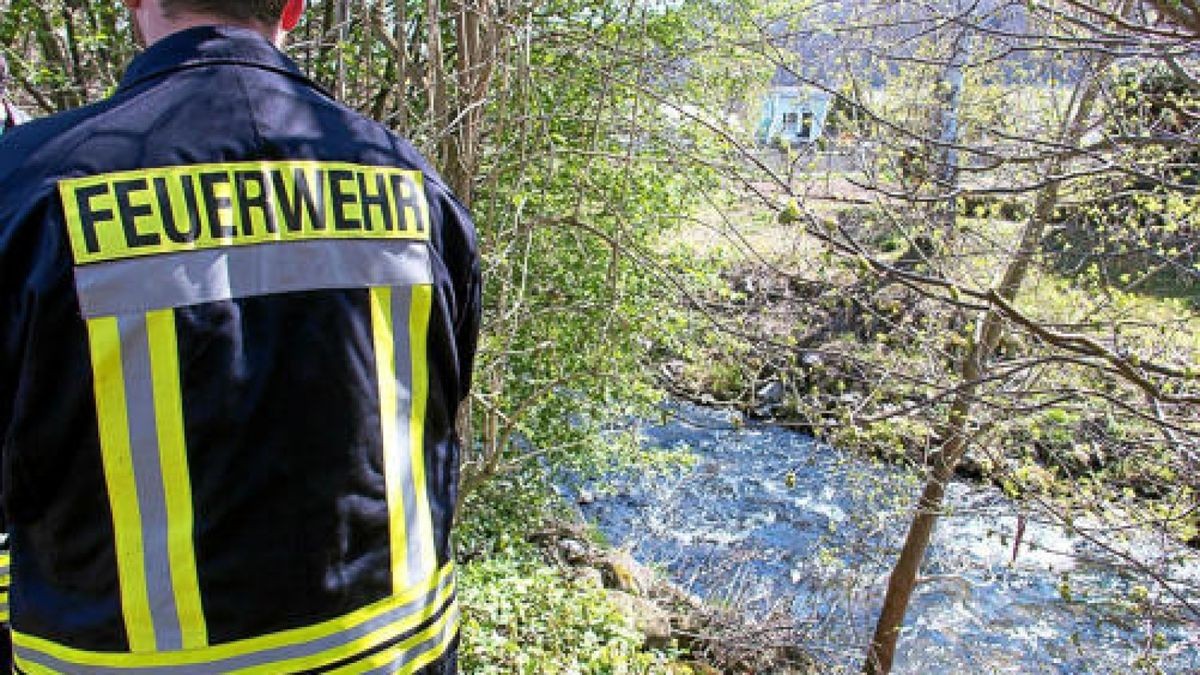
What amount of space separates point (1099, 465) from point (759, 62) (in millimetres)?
3490

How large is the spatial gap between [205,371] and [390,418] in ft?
0.84

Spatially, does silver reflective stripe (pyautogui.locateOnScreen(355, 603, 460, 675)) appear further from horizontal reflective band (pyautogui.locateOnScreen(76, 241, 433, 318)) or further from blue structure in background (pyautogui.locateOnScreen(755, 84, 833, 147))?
blue structure in background (pyautogui.locateOnScreen(755, 84, 833, 147))

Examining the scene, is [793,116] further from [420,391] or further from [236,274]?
[236,274]

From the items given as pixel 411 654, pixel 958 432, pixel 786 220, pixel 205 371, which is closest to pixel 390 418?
pixel 205 371

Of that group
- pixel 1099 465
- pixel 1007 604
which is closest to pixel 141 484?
pixel 1099 465

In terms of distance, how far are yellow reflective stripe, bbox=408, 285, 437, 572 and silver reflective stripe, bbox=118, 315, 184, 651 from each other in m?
0.33

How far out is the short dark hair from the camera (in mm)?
1146

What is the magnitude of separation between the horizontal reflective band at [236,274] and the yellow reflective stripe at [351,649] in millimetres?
488

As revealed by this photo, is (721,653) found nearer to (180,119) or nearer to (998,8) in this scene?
(998,8)

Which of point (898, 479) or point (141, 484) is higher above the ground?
point (141, 484)

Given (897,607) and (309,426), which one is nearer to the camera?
(309,426)

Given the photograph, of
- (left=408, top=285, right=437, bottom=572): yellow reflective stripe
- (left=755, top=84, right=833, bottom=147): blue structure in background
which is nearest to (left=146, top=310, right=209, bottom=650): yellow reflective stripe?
(left=408, top=285, right=437, bottom=572): yellow reflective stripe

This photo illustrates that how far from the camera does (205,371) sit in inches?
41.0

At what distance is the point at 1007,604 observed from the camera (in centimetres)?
772
